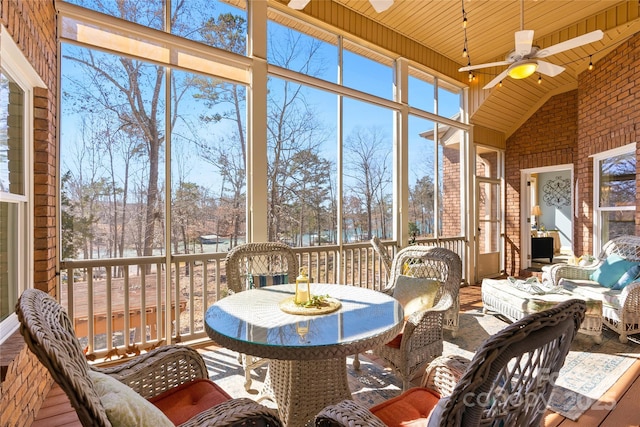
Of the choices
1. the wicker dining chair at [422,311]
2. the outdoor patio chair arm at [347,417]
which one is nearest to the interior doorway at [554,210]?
the wicker dining chair at [422,311]

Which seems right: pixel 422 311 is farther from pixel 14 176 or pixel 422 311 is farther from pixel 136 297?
pixel 14 176

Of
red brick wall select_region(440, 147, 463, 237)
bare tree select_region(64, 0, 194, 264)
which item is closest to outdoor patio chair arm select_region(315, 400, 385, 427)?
bare tree select_region(64, 0, 194, 264)

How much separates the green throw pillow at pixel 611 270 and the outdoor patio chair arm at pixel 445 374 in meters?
3.35

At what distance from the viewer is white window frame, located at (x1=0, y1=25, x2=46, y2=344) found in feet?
5.80

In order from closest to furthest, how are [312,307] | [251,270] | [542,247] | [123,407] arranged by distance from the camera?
[123,407], [312,307], [251,270], [542,247]

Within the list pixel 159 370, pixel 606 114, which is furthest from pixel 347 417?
pixel 606 114

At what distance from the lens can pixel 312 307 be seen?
175 cm

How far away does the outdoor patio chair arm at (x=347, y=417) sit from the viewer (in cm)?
103

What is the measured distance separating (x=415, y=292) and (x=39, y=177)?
2847mm

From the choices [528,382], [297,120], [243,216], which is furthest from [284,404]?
[297,120]

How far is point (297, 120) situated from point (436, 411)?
3358 millimetres

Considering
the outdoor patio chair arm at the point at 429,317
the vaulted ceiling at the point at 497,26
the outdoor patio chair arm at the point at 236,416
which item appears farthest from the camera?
the vaulted ceiling at the point at 497,26

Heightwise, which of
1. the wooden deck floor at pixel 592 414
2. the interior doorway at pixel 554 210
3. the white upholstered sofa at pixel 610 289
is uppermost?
the interior doorway at pixel 554 210

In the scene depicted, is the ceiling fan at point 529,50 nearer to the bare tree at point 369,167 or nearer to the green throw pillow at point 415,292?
the bare tree at point 369,167
